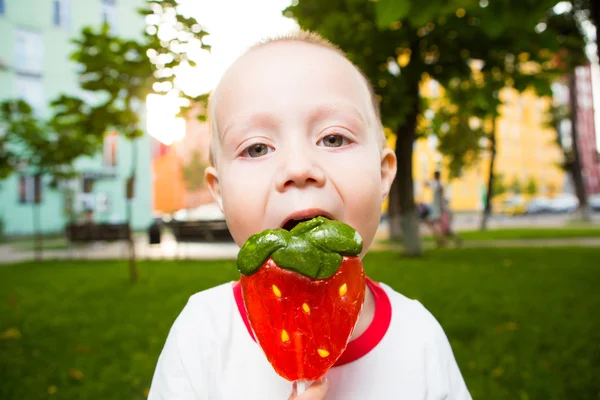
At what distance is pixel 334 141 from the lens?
112 cm

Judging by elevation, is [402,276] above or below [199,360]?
below

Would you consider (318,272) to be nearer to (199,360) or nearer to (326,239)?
(326,239)

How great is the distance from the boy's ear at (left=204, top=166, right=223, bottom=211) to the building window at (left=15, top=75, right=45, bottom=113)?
1002 inches

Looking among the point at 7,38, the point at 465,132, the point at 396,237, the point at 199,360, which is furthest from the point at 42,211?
the point at 199,360

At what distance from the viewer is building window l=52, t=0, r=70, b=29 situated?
2417cm

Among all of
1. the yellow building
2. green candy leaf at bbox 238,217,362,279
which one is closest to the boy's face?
green candy leaf at bbox 238,217,362,279

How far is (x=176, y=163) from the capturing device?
165 feet

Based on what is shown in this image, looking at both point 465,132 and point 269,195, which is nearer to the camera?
point 269,195

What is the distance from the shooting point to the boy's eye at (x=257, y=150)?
111 cm

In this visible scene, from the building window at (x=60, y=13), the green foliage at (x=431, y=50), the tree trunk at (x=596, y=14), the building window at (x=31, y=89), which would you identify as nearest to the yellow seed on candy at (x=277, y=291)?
the tree trunk at (x=596, y=14)

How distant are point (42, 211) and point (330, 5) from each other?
72.1 feet

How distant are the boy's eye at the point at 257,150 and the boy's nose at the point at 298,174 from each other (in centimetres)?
9

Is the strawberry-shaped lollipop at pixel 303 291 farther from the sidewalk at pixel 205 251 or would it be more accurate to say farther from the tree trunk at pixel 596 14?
the sidewalk at pixel 205 251

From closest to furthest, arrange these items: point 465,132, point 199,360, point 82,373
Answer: point 199,360 < point 82,373 < point 465,132
